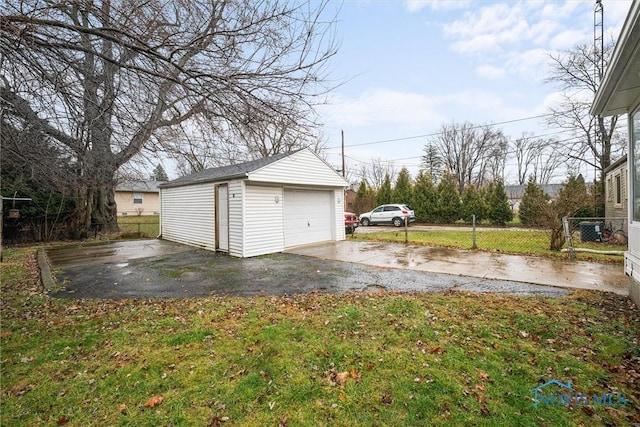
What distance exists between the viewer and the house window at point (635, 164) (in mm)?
4090

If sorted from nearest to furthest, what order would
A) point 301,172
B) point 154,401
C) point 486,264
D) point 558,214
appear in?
point 154,401
point 486,264
point 558,214
point 301,172

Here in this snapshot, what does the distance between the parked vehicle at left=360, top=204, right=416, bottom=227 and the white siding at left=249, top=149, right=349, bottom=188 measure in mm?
8503

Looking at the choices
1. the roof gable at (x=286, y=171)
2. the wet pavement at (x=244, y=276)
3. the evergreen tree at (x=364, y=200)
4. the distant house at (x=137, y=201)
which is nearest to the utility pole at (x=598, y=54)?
the roof gable at (x=286, y=171)

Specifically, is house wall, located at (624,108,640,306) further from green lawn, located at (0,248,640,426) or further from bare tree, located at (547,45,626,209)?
bare tree, located at (547,45,626,209)

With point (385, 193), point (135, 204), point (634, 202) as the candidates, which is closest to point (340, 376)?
point (634, 202)

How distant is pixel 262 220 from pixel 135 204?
2746 cm

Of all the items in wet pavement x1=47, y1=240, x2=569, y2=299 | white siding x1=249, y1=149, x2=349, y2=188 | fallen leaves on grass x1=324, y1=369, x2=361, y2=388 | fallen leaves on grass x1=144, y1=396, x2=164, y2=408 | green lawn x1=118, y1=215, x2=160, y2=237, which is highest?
white siding x1=249, y1=149, x2=349, y2=188

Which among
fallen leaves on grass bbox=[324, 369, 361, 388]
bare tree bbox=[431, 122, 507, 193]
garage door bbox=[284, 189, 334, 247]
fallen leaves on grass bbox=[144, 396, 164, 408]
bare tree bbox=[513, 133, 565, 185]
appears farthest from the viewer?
bare tree bbox=[513, 133, 565, 185]

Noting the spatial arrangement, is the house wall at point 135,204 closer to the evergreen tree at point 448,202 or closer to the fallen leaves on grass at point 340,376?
the evergreen tree at point 448,202

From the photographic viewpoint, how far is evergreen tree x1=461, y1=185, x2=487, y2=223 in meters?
21.5

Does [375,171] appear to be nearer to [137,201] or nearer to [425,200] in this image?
[425,200]

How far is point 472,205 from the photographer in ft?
70.9

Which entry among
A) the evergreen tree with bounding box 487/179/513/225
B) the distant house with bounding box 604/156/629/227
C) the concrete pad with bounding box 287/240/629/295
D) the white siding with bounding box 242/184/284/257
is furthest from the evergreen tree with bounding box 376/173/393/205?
the white siding with bounding box 242/184/284/257

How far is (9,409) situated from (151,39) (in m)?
3.56
